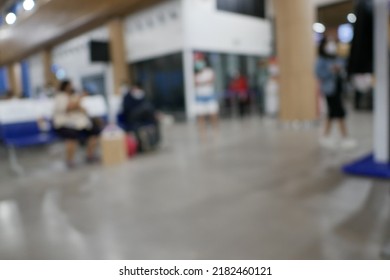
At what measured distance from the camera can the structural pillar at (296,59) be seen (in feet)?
23.9

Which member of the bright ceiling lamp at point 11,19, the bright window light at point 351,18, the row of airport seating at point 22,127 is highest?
the bright ceiling lamp at point 11,19

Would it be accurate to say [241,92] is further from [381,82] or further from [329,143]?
[381,82]

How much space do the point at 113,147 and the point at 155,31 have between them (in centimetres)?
814

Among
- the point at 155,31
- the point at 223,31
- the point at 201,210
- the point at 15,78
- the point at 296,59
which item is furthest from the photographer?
the point at 15,78

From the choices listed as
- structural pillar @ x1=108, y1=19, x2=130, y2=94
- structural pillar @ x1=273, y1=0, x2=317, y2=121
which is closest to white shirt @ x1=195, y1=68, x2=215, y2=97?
structural pillar @ x1=273, y1=0, x2=317, y2=121

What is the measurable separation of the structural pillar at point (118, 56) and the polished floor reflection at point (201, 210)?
8.50m

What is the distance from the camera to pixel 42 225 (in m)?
2.57

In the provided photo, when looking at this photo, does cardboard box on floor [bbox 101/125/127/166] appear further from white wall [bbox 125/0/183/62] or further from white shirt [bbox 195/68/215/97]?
white wall [bbox 125/0/183/62]

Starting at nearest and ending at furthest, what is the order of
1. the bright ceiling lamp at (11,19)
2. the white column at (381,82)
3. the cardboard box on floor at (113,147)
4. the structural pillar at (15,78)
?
the bright ceiling lamp at (11,19) → the white column at (381,82) → the cardboard box on floor at (113,147) → the structural pillar at (15,78)

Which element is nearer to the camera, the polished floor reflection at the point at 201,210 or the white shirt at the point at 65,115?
the polished floor reflection at the point at 201,210

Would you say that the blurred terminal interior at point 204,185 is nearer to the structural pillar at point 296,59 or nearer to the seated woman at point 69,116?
the structural pillar at point 296,59

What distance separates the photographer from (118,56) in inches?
499

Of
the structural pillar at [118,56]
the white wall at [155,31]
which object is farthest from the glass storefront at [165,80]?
the structural pillar at [118,56]

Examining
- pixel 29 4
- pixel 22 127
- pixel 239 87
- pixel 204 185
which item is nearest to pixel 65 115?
pixel 22 127
